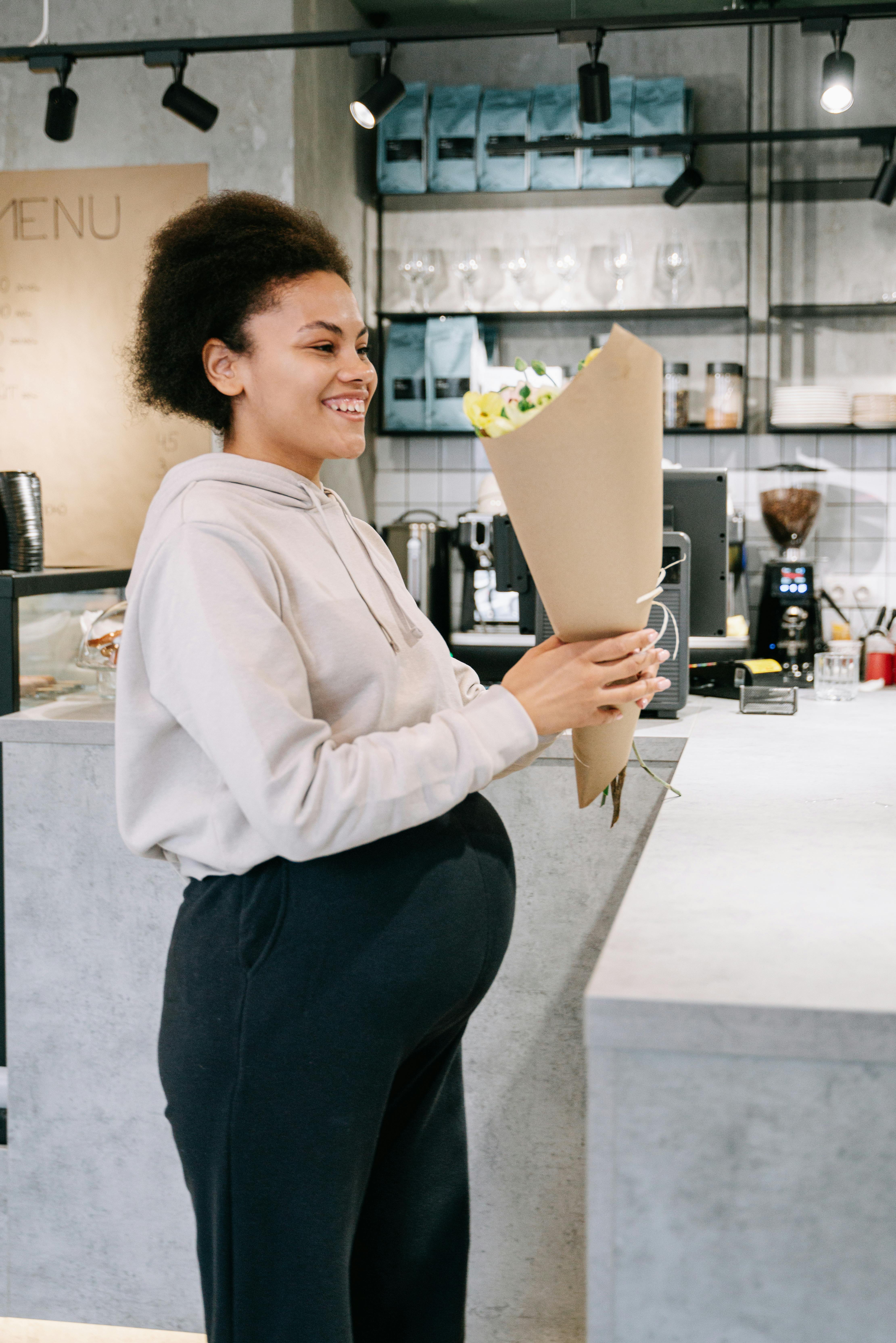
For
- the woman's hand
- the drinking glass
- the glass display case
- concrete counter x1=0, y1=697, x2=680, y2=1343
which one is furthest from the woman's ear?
the drinking glass

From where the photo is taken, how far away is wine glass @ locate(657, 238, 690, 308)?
14.2ft

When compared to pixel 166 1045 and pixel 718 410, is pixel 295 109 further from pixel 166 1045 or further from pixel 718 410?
pixel 166 1045

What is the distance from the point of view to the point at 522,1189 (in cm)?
213

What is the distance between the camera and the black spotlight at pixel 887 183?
12.9ft

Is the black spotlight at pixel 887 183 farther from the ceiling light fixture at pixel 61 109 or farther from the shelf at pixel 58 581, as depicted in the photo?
the shelf at pixel 58 581

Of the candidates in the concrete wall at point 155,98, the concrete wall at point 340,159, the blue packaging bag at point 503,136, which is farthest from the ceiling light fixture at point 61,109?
the blue packaging bag at point 503,136

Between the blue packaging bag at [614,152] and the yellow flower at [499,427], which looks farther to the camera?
the blue packaging bag at [614,152]

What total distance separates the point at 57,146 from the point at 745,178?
7.87 feet

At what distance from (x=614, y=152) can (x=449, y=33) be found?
1.46 meters

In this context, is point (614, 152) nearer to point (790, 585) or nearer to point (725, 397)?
point (725, 397)

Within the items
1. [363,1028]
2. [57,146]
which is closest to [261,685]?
[363,1028]

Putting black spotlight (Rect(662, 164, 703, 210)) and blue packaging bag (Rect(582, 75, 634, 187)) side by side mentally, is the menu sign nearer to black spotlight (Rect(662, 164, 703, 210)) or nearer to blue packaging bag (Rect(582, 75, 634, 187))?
blue packaging bag (Rect(582, 75, 634, 187))

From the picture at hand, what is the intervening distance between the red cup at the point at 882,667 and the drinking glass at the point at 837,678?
364 mm

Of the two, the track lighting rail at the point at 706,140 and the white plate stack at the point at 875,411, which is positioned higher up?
the track lighting rail at the point at 706,140
